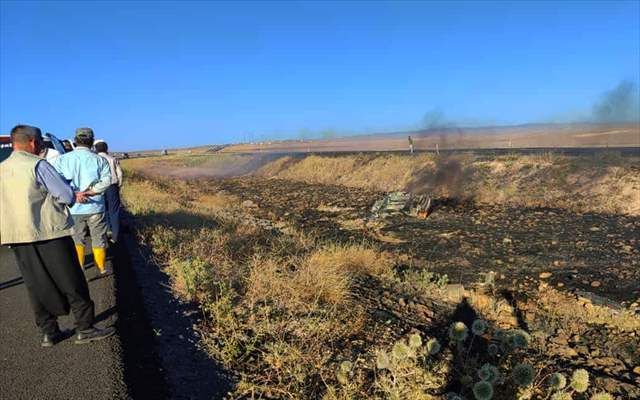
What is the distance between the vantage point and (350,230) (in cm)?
1401

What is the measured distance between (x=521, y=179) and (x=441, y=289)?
33.9 ft

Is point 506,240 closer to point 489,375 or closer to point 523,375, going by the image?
point 523,375

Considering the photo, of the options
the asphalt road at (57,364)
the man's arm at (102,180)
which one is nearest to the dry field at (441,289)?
the asphalt road at (57,364)

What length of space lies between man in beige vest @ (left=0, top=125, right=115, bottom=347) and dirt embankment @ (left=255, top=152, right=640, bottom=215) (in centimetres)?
1293

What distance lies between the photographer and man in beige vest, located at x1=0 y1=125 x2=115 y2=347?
Result: 418 cm

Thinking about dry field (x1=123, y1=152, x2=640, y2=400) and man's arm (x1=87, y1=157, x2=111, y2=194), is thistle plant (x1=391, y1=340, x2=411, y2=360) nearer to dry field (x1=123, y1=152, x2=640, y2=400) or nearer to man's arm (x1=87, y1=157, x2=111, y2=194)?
dry field (x1=123, y1=152, x2=640, y2=400)

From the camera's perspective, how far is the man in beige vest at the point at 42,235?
13.7 ft

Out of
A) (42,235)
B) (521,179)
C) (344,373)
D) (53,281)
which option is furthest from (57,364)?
(521,179)

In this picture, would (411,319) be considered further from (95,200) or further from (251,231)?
(251,231)

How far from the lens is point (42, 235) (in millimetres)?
4246

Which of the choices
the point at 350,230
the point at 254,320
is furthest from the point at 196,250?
the point at 350,230

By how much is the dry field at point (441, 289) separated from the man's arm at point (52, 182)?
1.83 metres

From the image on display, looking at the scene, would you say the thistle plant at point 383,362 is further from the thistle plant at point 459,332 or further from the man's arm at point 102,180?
the man's arm at point 102,180

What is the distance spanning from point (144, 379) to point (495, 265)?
24.2ft
